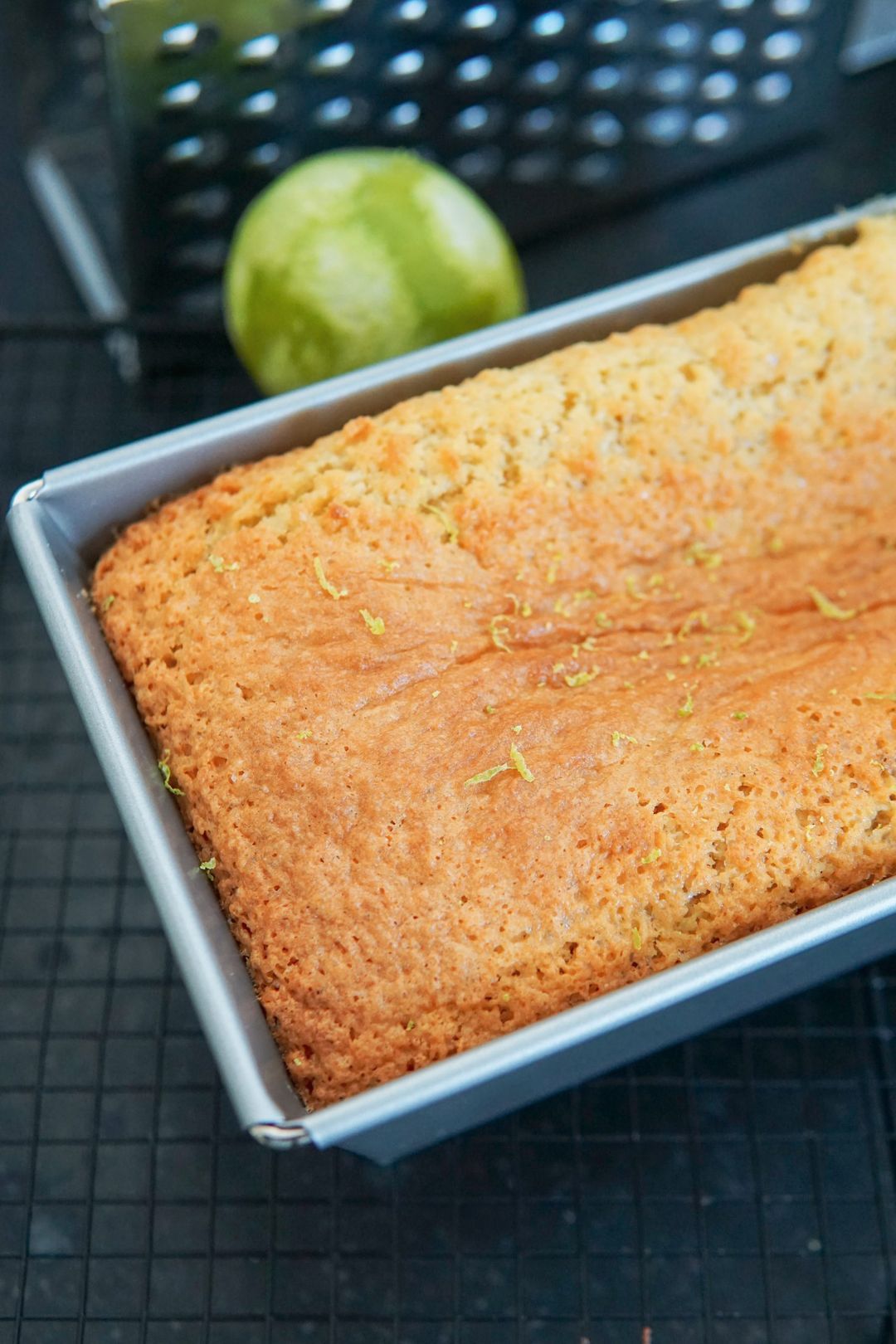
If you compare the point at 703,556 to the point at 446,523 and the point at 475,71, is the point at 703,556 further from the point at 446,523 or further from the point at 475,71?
the point at 475,71

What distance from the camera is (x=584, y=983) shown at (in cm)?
99

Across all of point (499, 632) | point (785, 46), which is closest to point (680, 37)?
point (785, 46)

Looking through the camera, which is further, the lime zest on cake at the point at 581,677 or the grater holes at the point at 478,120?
the grater holes at the point at 478,120

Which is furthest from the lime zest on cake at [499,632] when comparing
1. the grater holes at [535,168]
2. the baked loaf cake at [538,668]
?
the grater holes at [535,168]

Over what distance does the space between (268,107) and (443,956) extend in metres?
0.98

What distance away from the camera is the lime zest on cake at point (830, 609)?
3.74 ft

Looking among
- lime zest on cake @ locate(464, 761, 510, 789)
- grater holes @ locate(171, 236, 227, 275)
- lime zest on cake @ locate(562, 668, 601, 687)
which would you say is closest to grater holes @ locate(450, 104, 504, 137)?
grater holes @ locate(171, 236, 227, 275)

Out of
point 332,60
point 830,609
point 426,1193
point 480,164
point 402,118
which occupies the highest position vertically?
point 332,60

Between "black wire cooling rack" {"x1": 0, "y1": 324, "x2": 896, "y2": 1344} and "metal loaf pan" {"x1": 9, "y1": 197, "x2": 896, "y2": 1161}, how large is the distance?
9cm

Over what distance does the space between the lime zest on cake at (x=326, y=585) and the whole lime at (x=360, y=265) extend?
1.15 feet

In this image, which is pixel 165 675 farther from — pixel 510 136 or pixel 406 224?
pixel 510 136

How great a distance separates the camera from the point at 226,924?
3.32ft

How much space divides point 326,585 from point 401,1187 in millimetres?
570

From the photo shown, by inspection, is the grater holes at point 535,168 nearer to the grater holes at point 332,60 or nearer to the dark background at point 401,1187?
the grater holes at point 332,60
